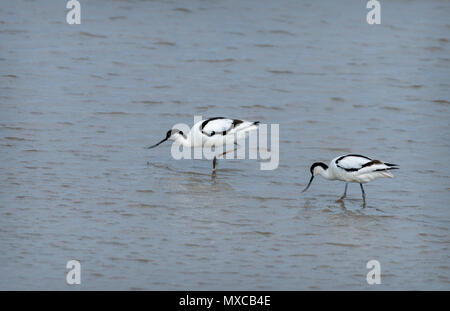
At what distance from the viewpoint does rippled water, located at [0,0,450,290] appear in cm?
802

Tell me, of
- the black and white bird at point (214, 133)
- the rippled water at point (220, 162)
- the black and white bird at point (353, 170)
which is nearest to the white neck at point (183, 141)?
the black and white bird at point (214, 133)

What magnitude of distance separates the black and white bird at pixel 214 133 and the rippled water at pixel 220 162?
0.94 feet

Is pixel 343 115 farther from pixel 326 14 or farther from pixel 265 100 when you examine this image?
pixel 326 14

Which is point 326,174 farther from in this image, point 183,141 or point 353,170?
point 183,141

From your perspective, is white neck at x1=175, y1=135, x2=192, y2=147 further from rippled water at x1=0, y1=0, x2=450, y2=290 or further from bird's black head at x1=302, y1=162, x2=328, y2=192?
bird's black head at x1=302, y1=162, x2=328, y2=192

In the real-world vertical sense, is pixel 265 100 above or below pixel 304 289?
above

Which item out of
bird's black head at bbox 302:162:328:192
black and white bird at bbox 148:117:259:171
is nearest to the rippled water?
bird's black head at bbox 302:162:328:192

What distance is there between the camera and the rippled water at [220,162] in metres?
8.02

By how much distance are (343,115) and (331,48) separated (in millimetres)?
3070

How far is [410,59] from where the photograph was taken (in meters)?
15.8

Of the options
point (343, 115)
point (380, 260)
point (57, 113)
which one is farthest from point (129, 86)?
point (380, 260)

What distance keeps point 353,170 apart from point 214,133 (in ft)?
7.02
